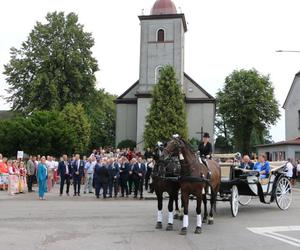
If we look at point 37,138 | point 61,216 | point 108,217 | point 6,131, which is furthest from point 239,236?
point 6,131

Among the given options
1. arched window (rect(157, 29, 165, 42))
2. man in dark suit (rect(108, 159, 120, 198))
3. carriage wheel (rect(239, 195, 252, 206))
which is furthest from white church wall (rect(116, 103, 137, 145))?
carriage wheel (rect(239, 195, 252, 206))

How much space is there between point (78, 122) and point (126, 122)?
18.9ft

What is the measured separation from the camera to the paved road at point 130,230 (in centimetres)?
995

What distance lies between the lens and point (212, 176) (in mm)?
13117

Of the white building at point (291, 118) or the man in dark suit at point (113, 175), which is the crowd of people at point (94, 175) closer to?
the man in dark suit at point (113, 175)

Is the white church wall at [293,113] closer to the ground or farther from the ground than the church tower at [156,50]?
closer to the ground

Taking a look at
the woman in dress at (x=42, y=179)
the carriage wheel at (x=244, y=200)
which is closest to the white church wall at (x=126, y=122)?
the woman in dress at (x=42, y=179)

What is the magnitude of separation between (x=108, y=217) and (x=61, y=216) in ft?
4.91

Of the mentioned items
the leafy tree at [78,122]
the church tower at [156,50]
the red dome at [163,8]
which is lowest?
the leafy tree at [78,122]

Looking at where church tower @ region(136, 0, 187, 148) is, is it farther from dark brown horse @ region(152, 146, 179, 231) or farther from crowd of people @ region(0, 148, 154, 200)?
dark brown horse @ region(152, 146, 179, 231)

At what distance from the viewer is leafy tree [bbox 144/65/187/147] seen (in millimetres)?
48500

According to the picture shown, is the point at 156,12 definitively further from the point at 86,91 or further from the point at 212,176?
the point at 212,176

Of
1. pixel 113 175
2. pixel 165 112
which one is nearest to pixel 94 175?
pixel 113 175

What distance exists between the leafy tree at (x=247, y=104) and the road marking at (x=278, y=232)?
5725 cm
